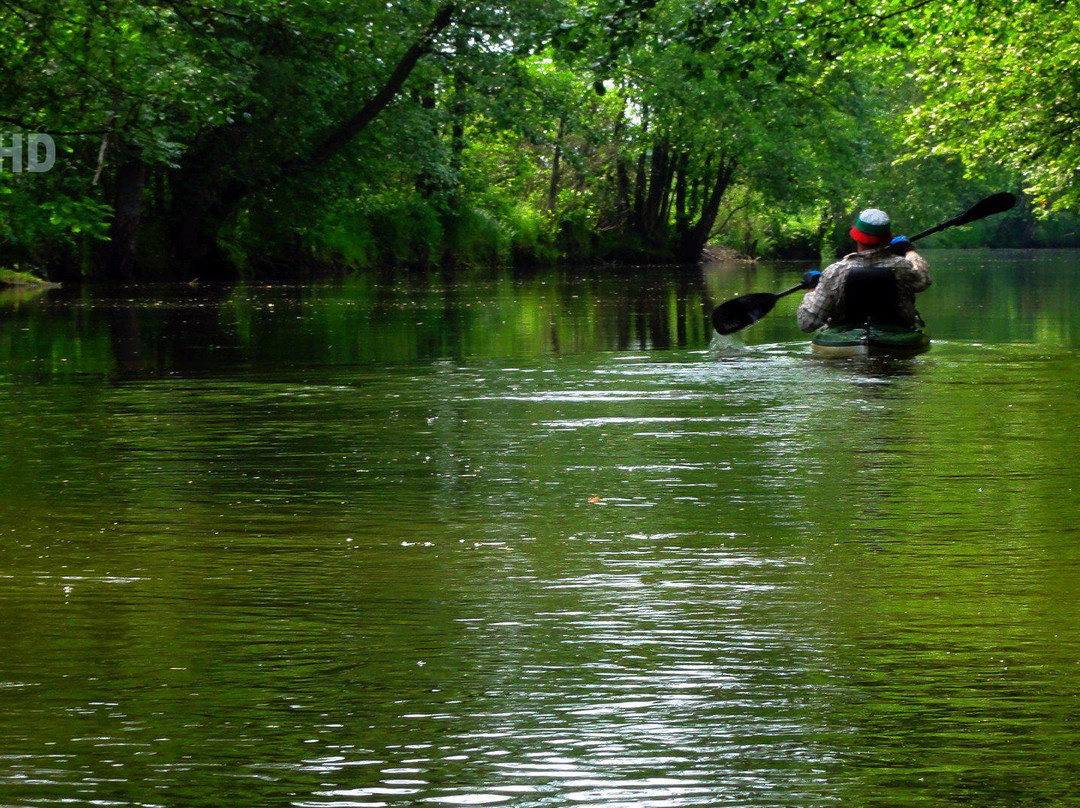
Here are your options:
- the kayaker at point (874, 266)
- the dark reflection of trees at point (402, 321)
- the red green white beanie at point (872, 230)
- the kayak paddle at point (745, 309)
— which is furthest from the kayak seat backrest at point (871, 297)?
the kayak paddle at point (745, 309)

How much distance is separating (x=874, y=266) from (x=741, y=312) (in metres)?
2.87

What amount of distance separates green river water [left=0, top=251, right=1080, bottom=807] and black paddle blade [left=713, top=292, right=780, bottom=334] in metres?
3.86

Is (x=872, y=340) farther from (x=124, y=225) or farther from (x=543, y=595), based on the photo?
(x=124, y=225)

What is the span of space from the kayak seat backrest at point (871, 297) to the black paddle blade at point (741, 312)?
2.21 metres

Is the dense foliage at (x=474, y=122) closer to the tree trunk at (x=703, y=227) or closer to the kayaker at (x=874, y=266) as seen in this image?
the tree trunk at (x=703, y=227)

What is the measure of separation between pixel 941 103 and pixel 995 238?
69652 mm

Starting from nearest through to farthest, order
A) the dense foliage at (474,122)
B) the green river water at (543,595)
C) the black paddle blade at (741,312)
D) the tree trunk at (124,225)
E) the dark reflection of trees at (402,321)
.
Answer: the green river water at (543,595)
the dark reflection of trees at (402,321)
the black paddle blade at (741,312)
the dense foliage at (474,122)
the tree trunk at (124,225)

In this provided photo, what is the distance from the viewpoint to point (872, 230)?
1398cm

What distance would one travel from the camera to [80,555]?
6.05m

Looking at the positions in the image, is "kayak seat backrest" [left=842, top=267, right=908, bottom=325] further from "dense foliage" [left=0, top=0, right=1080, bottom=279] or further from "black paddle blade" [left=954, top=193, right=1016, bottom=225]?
"dense foliage" [left=0, top=0, right=1080, bottom=279]

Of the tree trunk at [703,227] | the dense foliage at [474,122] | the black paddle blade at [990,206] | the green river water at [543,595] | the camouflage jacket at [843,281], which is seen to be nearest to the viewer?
the green river water at [543,595]

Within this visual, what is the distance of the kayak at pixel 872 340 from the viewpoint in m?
14.3

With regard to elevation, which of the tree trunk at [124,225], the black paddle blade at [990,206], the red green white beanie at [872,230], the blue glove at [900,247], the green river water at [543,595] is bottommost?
the green river water at [543,595]

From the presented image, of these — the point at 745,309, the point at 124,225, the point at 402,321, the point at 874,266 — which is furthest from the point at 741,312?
the point at 124,225
